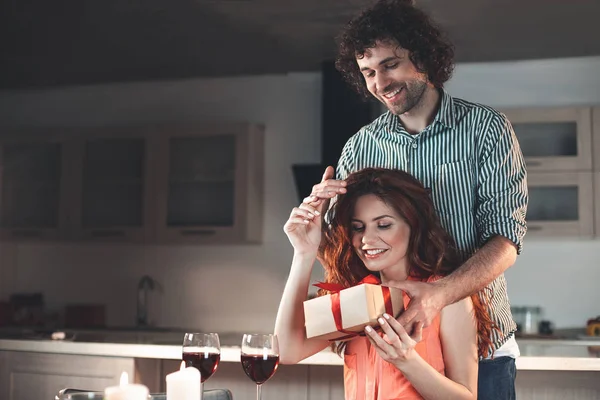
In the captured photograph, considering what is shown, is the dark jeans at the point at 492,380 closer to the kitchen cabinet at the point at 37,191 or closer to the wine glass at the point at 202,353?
the wine glass at the point at 202,353

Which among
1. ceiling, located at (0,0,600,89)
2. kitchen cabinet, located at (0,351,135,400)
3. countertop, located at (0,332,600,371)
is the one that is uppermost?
ceiling, located at (0,0,600,89)

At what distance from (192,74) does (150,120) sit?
0.48 meters

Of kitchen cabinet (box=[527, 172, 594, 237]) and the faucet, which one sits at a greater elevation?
kitchen cabinet (box=[527, 172, 594, 237])

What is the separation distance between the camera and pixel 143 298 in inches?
212

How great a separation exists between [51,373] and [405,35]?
2.40 m

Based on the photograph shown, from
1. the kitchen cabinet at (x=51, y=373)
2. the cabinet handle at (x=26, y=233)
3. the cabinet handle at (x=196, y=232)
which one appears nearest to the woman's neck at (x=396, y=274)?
the kitchen cabinet at (x=51, y=373)

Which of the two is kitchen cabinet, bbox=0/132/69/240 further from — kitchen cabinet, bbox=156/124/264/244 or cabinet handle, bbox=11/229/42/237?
kitchen cabinet, bbox=156/124/264/244

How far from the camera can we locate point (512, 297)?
4.84 m

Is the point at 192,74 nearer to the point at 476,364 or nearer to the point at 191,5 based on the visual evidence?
the point at 191,5

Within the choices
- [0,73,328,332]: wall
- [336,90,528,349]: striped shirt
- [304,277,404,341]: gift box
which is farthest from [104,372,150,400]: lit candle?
[0,73,328,332]: wall

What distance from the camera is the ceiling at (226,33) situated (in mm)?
4012

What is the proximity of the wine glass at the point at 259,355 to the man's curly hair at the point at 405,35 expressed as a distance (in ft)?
2.47

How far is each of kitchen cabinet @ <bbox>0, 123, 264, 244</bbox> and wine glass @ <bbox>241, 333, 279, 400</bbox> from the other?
11.3ft

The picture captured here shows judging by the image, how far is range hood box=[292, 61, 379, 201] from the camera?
15.8ft
